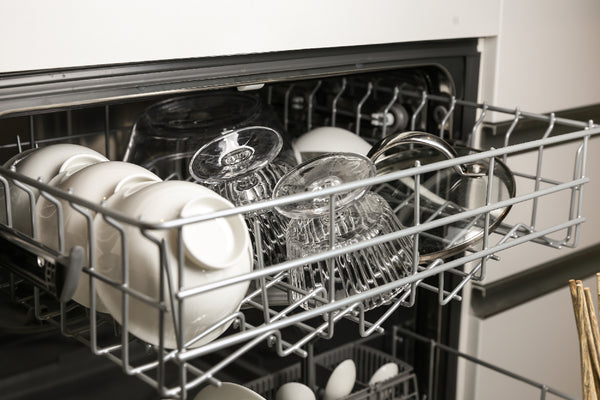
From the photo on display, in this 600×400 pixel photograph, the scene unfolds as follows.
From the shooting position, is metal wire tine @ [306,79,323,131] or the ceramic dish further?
metal wire tine @ [306,79,323,131]

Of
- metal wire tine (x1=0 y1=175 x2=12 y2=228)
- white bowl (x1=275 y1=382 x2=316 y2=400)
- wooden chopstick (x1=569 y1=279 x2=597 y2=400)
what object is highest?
metal wire tine (x1=0 y1=175 x2=12 y2=228)

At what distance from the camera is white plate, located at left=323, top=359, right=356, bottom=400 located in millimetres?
1059

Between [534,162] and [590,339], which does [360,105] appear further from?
[590,339]

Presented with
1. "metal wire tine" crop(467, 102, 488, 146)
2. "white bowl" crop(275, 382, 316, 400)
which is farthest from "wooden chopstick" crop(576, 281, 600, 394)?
"white bowl" crop(275, 382, 316, 400)

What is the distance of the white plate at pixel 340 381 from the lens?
106cm

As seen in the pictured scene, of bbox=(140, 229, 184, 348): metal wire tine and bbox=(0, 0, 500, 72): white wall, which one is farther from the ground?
bbox=(0, 0, 500, 72): white wall

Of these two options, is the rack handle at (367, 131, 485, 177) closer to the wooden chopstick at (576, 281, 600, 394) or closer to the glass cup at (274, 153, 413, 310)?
the glass cup at (274, 153, 413, 310)

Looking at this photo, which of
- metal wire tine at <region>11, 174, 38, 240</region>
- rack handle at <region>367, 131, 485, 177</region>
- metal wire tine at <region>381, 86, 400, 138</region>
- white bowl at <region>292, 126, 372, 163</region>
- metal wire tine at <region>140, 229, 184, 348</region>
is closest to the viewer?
metal wire tine at <region>140, 229, 184, 348</region>

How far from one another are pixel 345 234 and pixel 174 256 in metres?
0.25

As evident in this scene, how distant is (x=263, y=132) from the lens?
82cm

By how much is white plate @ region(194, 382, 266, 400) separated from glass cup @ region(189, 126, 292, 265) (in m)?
0.16

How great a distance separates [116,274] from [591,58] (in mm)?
929

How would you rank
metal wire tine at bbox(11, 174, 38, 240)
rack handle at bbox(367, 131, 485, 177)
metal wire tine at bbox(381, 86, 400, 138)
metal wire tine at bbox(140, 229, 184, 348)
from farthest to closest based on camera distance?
metal wire tine at bbox(381, 86, 400, 138), rack handle at bbox(367, 131, 485, 177), metal wire tine at bbox(11, 174, 38, 240), metal wire tine at bbox(140, 229, 184, 348)

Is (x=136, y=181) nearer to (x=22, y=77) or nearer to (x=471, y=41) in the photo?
(x=22, y=77)
